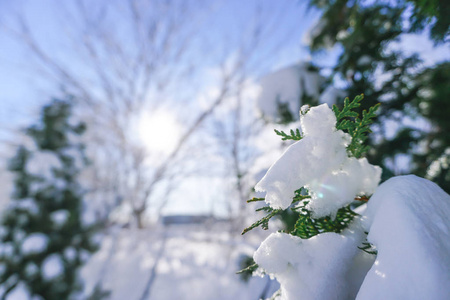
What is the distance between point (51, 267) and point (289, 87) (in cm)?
535

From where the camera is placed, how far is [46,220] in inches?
206

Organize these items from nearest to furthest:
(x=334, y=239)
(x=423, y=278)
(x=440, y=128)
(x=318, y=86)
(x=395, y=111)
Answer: (x=423, y=278) → (x=334, y=239) → (x=395, y=111) → (x=440, y=128) → (x=318, y=86)

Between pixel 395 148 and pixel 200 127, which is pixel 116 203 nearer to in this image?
pixel 200 127

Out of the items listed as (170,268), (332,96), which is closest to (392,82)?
(332,96)

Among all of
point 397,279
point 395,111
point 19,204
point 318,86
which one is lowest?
point 19,204

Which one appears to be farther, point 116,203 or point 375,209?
point 116,203

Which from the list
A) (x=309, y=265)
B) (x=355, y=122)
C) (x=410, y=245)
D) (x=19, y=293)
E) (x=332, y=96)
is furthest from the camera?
(x=19, y=293)

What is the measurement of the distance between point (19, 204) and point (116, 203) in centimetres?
304

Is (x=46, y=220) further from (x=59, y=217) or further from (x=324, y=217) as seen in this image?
(x=324, y=217)

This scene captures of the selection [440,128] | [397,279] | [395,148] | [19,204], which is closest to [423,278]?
[397,279]

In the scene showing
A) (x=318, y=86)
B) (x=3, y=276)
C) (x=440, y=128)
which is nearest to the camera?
(x=440, y=128)

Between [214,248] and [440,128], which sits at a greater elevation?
[440,128]

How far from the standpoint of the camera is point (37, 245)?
500cm

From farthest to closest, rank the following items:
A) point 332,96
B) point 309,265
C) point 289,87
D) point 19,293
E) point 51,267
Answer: point 51,267 < point 19,293 < point 289,87 < point 332,96 < point 309,265
